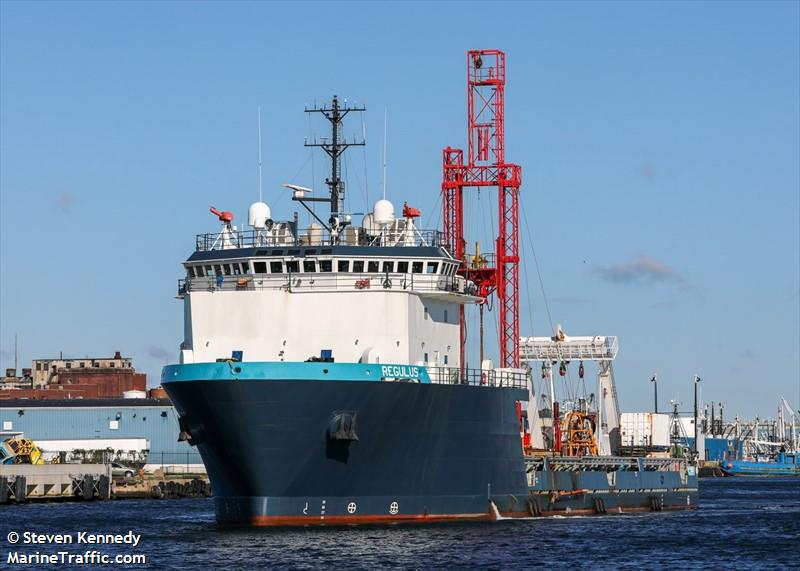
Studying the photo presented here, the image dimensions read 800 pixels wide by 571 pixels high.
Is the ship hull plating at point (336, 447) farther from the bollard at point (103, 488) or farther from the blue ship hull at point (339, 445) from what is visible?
the bollard at point (103, 488)

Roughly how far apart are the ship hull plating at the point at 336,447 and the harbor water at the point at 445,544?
79cm

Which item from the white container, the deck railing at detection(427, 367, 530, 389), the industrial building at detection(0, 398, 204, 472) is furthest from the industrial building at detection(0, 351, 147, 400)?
the deck railing at detection(427, 367, 530, 389)

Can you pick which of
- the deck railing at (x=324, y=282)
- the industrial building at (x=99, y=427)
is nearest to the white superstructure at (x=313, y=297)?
the deck railing at (x=324, y=282)

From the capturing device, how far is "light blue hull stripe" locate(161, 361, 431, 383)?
42906mm

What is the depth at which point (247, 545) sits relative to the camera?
40969 mm

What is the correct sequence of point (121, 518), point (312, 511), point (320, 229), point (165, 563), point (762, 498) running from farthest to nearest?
1. point (762, 498)
2. point (121, 518)
3. point (320, 229)
4. point (312, 511)
5. point (165, 563)

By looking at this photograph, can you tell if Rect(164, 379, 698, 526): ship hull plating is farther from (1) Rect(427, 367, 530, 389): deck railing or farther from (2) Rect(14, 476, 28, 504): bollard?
(2) Rect(14, 476, 28, 504): bollard

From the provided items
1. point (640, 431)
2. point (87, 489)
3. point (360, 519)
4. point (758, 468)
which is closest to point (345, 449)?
point (360, 519)

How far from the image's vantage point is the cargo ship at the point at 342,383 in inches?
1700

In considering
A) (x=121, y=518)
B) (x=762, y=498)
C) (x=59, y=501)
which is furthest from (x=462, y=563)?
(x=762, y=498)

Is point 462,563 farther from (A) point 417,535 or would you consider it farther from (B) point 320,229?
(B) point 320,229

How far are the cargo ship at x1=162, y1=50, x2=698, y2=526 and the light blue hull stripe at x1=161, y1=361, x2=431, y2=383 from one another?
42 millimetres

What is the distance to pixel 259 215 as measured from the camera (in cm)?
4931

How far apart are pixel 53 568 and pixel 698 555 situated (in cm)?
1871
